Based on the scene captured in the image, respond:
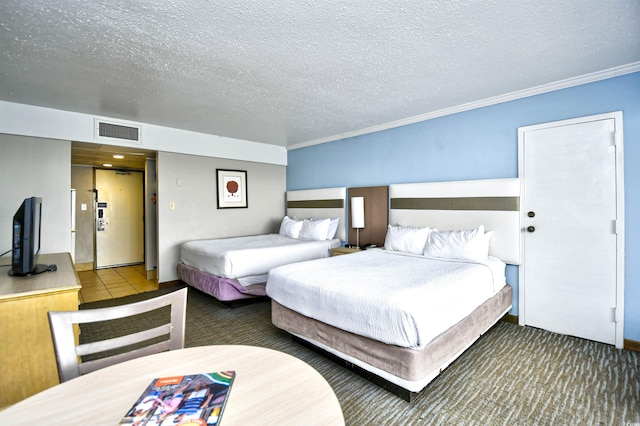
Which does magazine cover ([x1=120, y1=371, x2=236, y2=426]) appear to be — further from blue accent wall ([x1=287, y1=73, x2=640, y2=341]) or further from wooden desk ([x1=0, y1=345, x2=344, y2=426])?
blue accent wall ([x1=287, y1=73, x2=640, y2=341])

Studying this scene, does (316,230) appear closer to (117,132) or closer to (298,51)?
(298,51)

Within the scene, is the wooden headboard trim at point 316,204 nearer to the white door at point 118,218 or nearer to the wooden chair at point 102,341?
the white door at point 118,218

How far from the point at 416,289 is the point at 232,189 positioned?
4264 mm

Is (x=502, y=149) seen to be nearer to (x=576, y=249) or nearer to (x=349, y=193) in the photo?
(x=576, y=249)

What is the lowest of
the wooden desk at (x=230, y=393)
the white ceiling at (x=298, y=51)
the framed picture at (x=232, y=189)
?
the wooden desk at (x=230, y=393)

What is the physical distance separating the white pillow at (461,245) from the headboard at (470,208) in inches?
7.3

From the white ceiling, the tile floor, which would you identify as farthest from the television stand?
the tile floor

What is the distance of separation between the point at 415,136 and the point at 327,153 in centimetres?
176

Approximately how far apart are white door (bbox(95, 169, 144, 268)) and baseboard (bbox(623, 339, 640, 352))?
8122 mm

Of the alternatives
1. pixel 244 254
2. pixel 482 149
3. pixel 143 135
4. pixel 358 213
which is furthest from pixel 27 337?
pixel 482 149

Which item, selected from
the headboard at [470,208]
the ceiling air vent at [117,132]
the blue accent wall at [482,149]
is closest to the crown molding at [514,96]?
the blue accent wall at [482,149]

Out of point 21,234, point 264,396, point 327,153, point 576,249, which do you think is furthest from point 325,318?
point 327,153

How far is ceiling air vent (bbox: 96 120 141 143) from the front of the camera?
4.09 m

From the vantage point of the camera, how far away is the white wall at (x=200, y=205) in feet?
15.6
